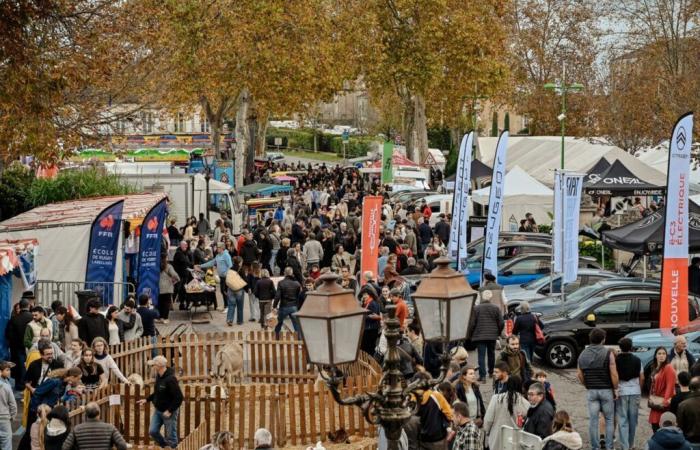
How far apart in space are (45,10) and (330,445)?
9.14m

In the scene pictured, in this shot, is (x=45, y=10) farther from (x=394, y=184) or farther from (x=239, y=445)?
(x=394, y=184)

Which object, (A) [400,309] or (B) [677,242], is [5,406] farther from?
(B) [677,242]

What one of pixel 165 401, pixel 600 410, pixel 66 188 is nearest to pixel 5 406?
pixel 165 401

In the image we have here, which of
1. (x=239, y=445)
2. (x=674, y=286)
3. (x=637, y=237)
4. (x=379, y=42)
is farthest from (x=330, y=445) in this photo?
(x=379, y=42)

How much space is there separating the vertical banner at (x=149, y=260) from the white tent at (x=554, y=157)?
63.9ft

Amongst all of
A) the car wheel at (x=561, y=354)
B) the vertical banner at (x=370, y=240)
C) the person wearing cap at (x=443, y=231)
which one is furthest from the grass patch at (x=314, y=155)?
the car wheel at (x=561, y=354)

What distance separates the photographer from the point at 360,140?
107m

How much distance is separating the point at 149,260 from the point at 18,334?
19.9 ft

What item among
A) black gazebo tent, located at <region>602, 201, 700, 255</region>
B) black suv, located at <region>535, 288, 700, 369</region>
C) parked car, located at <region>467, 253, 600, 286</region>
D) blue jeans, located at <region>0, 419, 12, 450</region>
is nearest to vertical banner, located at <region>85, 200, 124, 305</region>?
A: blue jeans, located at <region>0, 419, 12, 450</region>

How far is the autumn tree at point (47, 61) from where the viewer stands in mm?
19672

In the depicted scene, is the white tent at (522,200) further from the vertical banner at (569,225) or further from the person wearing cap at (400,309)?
the person wearing cap at (400,309)

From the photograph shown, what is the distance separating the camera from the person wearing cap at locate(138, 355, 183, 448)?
1397 cm

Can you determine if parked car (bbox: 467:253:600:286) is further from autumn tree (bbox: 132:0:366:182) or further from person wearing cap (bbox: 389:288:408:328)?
Result: autumn tree (bbox: 132:0:366:182)

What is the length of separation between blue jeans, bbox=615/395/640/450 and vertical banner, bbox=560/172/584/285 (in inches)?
283
